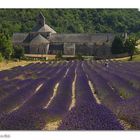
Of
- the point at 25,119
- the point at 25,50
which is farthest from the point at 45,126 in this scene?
the point at 25,50

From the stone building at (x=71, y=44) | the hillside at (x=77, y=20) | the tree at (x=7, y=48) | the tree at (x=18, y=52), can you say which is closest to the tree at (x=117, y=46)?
the stone building at (x=71, y=44)

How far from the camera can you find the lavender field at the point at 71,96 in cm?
1236

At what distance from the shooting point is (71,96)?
49.2 feet

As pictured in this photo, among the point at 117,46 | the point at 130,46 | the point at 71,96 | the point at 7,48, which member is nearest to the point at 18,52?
the point at 7,48

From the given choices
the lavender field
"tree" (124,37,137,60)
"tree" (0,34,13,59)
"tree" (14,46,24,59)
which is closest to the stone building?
"tree" (14,46,24,59)

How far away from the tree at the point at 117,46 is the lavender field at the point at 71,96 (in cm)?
51

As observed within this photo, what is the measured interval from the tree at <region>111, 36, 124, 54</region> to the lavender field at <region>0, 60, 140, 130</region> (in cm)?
51

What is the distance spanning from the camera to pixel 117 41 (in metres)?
17.5

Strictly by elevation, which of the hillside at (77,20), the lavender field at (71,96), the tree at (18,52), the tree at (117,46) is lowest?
the lavender field at (71,96)

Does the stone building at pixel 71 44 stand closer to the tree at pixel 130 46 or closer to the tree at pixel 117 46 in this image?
the tree at pixel 117 46

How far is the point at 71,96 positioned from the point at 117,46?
3238mm

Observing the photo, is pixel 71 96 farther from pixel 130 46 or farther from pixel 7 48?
pixel 7 48
